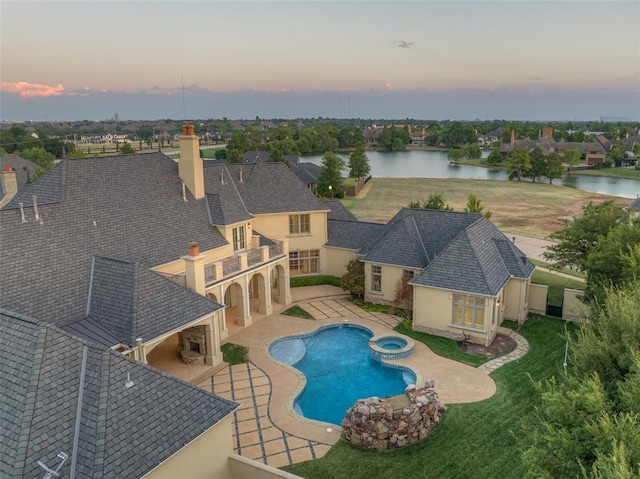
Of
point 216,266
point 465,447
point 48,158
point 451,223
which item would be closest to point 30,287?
point 216,266

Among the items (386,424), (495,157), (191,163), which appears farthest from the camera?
(495,157)

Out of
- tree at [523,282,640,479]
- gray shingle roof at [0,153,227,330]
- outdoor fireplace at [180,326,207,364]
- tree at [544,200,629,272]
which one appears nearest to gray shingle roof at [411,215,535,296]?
tree at [544,200,629,272]

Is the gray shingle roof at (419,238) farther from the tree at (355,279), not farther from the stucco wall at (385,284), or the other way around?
the tree at (355,279)

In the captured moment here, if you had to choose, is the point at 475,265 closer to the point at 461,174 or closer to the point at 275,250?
the point at 275,250

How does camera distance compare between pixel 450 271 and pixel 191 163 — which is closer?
pixel 450 271

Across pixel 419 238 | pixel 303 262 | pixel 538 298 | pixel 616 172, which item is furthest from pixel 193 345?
pixel 616 172

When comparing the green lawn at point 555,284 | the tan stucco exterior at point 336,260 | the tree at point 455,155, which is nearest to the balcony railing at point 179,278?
the tan stucco exterior at point 336,260

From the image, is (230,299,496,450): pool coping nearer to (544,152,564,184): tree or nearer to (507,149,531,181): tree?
(544,152,564,184): tree
